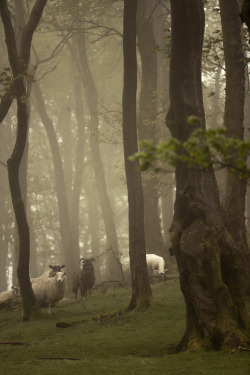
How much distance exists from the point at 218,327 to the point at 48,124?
91.3ft

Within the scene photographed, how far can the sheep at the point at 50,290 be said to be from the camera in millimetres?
17663

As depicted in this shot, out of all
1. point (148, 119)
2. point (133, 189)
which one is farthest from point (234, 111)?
point (148, 119)

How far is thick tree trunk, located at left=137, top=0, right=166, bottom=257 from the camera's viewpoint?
2316 cm

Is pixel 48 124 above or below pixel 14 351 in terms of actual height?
above

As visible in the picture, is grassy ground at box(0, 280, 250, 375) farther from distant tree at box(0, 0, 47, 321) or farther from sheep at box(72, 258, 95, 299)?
sheep at box(72, 258, 95, 299)

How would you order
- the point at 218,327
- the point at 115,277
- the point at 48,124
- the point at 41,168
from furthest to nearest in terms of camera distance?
the point at 41,168 < the point at 48,124 < the point at 115,277 < the point at 218,327

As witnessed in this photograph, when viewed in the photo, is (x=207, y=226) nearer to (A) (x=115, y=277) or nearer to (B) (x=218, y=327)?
(B) (x=218, y=327)

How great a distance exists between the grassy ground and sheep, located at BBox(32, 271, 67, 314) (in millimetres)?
1062

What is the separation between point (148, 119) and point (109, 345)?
15254mm

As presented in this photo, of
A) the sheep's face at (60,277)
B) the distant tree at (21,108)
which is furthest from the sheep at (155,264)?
the distant tree at (21,108)

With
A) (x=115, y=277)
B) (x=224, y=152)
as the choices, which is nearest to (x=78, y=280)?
(x=115, y=277)

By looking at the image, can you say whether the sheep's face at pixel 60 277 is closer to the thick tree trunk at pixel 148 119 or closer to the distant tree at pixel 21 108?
the distant tree at pixel 21 108

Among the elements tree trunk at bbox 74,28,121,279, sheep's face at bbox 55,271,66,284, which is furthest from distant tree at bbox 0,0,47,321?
tree trunk at bbox 74,28,121,279

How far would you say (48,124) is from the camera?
1352 inches
